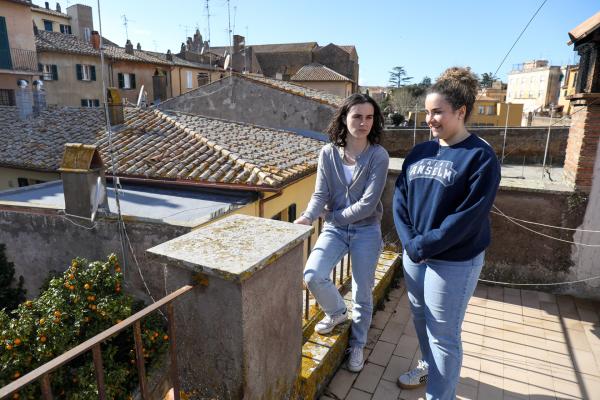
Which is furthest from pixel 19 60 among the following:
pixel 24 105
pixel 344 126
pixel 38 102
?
pixel 344 126

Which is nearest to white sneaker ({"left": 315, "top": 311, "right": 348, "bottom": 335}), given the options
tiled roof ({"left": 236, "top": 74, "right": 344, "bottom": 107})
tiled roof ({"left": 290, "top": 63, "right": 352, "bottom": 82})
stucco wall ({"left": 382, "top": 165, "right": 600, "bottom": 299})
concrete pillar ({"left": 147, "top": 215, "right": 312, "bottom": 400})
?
concrete pillar ({"left": 147, "top": 215, "right": 312, "bottom": 400})

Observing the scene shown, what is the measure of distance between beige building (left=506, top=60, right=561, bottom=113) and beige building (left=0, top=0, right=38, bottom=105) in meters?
42.7

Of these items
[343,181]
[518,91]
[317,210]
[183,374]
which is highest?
[518,91]

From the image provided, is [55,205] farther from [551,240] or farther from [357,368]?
[551,240]

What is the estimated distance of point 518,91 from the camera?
174 ft

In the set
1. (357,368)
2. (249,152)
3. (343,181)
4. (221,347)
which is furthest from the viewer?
(249,152)

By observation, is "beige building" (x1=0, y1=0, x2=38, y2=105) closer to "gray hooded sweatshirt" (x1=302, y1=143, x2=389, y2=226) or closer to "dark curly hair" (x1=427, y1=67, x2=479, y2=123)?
"gray hooded sweatshirt" (x1=302, y1=143, x2=389, y2=226)

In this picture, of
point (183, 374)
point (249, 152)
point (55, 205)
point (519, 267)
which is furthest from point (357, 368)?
point (249, 152)

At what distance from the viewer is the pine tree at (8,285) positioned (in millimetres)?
5807

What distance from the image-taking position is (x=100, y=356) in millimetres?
1430

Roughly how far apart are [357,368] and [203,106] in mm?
13244

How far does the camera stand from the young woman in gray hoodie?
2492mm

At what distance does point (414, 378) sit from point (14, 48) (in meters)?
24.5

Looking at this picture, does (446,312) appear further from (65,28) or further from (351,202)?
(65,28)
